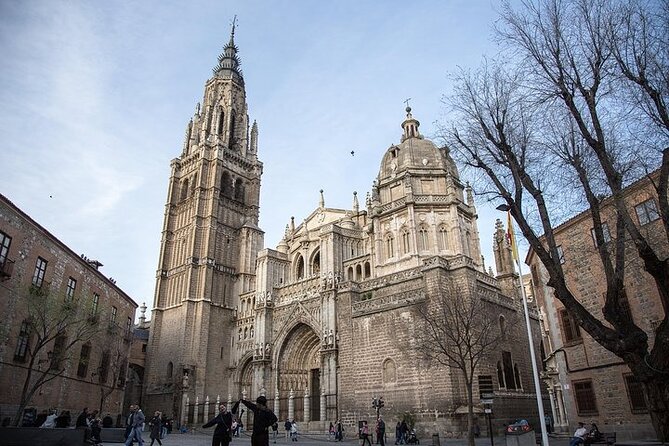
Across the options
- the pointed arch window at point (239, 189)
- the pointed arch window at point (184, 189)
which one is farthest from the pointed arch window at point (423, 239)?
the pointed arch window at point (184, 189)

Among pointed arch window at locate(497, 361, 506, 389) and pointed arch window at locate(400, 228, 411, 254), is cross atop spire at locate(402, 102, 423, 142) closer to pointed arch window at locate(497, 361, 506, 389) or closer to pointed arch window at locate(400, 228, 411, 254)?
pointed arch window at locate(400, 228, 411, 254)

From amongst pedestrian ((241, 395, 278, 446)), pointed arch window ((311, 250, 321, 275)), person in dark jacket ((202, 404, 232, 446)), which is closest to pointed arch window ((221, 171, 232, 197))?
pointed arch window ((311, 250, 321, 275))

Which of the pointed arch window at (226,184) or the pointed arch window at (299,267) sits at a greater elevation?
the pointed arch window at (226,184)

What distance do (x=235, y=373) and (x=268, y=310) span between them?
287 inches

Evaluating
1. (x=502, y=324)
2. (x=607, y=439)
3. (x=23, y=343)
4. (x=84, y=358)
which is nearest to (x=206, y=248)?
(x=84, y=358)

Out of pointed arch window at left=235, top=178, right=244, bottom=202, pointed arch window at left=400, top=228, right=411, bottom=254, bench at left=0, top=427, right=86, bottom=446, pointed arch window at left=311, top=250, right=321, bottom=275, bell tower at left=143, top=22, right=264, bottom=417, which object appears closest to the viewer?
bench at left=0, top=427, right=86, bottom=446

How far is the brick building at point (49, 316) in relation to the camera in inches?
813

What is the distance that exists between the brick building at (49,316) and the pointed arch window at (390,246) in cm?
1877

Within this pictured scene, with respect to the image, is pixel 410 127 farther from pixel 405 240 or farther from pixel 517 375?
pixel 517 375

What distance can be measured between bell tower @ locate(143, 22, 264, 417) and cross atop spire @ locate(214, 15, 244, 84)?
180 millimetres

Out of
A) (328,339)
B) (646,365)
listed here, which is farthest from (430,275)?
(646,365)

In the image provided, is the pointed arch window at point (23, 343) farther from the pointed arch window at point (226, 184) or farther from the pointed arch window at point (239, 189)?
the pointed arch window at point (239, 189)

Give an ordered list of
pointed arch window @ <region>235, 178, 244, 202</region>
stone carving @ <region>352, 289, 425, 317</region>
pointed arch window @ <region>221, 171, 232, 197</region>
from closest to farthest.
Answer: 1. stone carving @ <region>352, 289, 425, 317</region>
2. pointed arch window @ <region>221, 171, 232, 197</region>
3. pointed arch window @ <region>235, 178, 244, 202</region>

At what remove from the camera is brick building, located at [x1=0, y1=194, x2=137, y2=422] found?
67.7 ft
